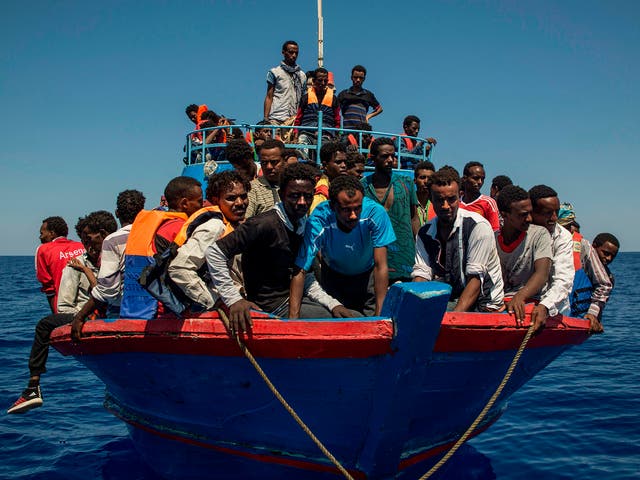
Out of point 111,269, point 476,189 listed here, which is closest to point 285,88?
point 476,189

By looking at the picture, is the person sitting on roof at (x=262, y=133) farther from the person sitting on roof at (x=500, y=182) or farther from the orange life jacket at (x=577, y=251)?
the orange life jacket at (x=577, y=251)

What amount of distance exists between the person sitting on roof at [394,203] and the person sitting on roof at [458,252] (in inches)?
36.0

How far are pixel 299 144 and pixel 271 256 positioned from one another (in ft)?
14.8

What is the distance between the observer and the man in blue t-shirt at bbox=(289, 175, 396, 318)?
4.30 m

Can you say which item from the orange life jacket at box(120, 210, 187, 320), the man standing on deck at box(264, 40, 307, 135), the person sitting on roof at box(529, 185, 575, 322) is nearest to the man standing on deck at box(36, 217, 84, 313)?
the orange life jacket at box(120, 210, 187, 320)

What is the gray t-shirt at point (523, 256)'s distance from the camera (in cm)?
450

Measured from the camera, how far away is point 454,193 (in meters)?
4.27

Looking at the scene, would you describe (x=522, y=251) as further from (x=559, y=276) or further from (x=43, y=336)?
(x=43, y=336)

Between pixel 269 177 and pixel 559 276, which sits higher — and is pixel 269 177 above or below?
above

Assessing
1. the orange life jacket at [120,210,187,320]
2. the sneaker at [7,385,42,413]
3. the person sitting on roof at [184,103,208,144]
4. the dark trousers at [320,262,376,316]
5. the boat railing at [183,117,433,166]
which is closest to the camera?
the orange life jacket at [120,210,187,320]

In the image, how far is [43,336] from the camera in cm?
595

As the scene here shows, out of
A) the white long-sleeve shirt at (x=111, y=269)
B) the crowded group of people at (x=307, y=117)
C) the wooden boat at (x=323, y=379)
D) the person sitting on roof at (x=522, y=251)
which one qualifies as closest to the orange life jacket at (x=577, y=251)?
the wooden boat at (x=323, y=379)

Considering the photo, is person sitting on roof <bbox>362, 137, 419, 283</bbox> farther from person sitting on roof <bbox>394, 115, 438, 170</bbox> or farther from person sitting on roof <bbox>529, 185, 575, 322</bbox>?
person sitting on roof <bbox>394, 115, 438, 170</bbox>

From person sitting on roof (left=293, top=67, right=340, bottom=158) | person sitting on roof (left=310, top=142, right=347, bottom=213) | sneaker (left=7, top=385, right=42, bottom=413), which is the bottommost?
sneaker (left=7, top=385, right=42, bottom=413)
